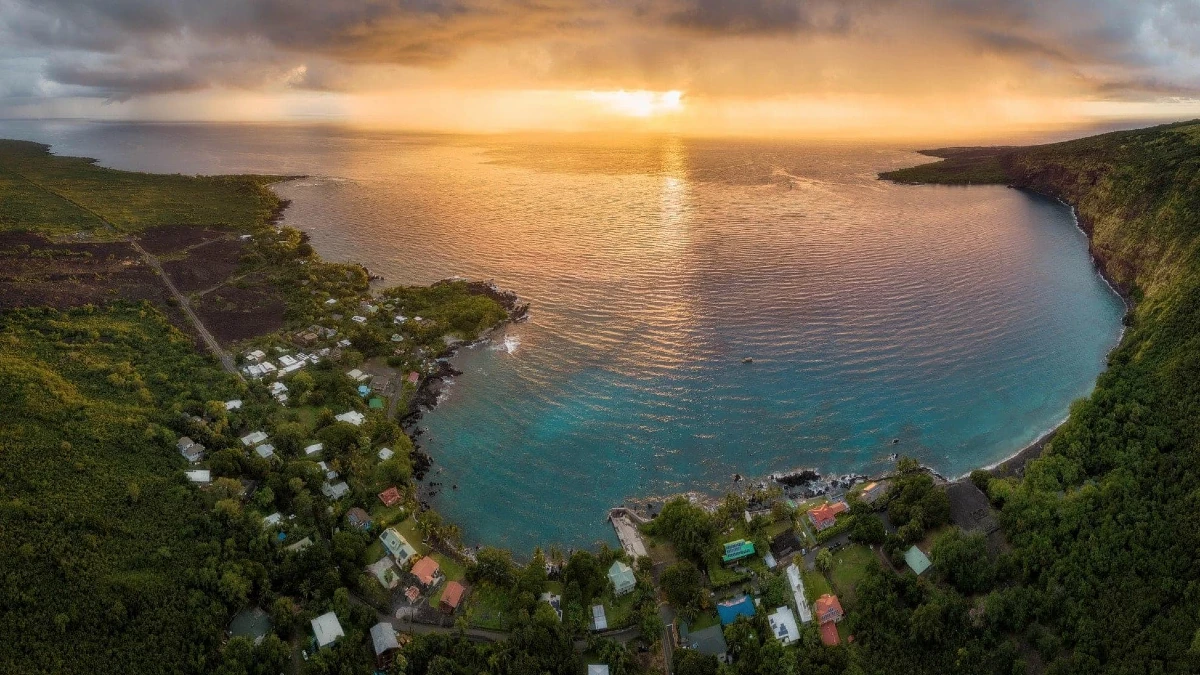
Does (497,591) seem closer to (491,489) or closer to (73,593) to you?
(491,489)

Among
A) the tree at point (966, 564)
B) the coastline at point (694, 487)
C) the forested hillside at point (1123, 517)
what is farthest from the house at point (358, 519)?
the forested hillside at point (1123, 517)

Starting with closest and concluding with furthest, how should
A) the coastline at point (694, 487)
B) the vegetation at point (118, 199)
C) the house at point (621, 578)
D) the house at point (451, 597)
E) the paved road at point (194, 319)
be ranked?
the house at point (451, 597) → the house at point (621, 578) → the coastline at point (694, 487) → the paved road at point (194, 319) → the vegetation at point (118, 199)

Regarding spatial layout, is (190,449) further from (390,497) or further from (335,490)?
(390,497)

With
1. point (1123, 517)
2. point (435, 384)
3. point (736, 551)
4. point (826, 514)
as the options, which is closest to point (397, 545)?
point (435, 384)

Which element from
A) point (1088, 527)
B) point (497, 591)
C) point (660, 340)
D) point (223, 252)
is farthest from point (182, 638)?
point (223, 252)

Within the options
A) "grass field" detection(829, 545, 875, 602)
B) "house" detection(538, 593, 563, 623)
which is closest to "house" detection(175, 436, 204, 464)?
"house" detection(538, 593, 563, 623)

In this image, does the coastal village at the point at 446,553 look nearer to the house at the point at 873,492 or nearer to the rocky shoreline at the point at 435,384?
the house at the point at 873,492
